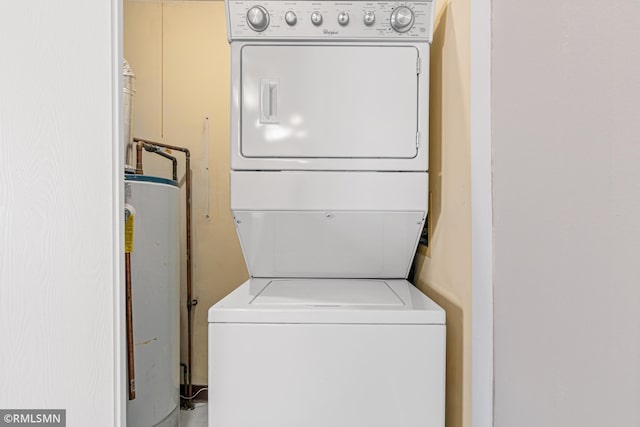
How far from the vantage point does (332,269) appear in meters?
1.44

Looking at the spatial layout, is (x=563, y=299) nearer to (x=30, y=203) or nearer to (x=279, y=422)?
(x=279, y=422)

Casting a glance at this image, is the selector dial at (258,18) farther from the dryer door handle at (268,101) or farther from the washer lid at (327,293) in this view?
the washer lid at (327,293)

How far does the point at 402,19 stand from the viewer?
124 centimetres

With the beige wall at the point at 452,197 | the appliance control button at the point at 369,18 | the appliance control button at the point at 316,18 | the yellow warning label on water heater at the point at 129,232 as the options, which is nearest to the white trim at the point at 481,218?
the beige wall at the point at 452,197

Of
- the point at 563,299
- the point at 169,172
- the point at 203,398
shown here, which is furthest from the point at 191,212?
the point at 563,299

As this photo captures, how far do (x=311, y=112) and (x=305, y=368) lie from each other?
88 cm

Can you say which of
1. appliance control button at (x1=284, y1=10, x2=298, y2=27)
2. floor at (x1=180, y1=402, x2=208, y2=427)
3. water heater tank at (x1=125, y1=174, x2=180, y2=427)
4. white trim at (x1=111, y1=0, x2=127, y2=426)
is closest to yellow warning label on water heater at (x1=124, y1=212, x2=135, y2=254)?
water heater tank at (x1=125, y1=174, x2=180, y2=427)

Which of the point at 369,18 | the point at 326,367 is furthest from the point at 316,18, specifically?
the point at 326,367

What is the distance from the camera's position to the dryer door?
1268 mm

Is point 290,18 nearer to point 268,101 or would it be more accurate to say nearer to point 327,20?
point 327,20

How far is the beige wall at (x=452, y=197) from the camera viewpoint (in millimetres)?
1019

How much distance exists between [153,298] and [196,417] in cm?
102

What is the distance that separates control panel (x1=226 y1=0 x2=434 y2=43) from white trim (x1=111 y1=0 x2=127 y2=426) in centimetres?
39

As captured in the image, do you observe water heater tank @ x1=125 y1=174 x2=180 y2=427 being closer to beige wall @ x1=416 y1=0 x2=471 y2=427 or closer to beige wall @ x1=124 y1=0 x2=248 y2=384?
beige wall @ x1=124 y1=0 x2=248 y2=384
